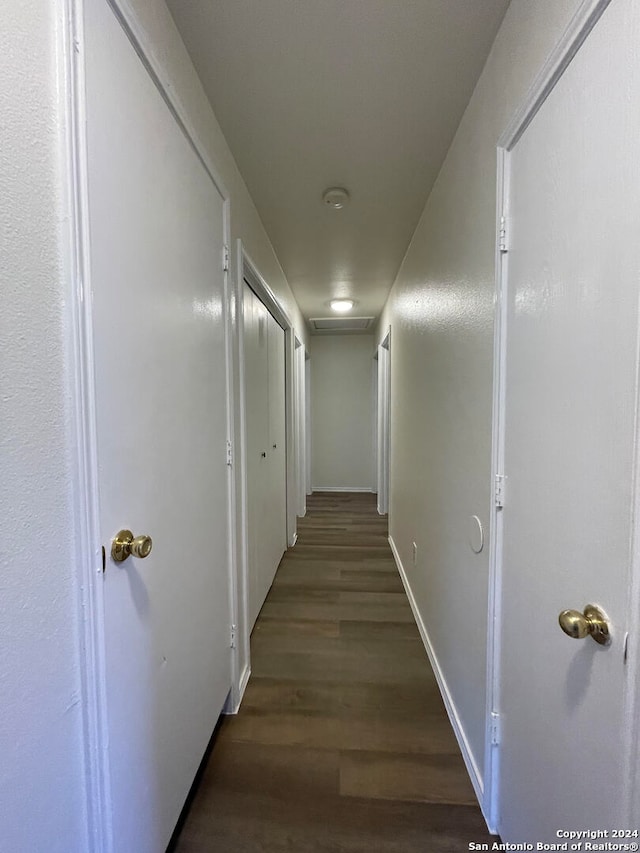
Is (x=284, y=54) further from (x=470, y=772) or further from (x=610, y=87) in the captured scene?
(x=470, y=772)

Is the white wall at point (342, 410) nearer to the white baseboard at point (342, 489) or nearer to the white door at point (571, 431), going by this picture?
the white baseboard at point (342, 489)

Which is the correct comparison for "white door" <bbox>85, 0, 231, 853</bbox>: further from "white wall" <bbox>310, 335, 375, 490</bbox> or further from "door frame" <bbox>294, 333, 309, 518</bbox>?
"white wall" <bbox>310, 335, 375, 490</bbox>

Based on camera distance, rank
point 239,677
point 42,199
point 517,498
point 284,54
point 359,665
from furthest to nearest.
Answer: point 359,665, point 239,677, point 284,54, point 517,498, point 42,199

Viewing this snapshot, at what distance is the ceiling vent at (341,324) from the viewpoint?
4.58 meters

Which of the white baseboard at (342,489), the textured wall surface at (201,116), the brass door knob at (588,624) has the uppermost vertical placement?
the textured wall surface at (201,116)

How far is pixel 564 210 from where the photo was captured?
0.78m

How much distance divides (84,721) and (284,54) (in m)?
1.79

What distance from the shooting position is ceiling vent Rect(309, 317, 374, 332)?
15.0ft

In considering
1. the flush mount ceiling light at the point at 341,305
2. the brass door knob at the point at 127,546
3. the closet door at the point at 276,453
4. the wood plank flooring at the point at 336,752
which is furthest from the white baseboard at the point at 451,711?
the flush mount ceiling light at the point at 341,305

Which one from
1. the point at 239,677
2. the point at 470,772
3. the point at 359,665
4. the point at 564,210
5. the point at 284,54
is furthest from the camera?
the point at 359,665

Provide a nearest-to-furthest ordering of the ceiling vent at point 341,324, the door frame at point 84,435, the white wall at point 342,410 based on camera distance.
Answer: the door frame at point 84,435
the ceiling vent at point 341,324
the white wall at point 342,410

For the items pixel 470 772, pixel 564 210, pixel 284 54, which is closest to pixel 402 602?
pixel 470 772

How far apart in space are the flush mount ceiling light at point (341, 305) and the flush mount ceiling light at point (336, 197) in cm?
183

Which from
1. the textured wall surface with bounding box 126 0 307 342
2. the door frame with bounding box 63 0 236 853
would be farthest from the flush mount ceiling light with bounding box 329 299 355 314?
the door frame with bounding box 63 0 236 853
